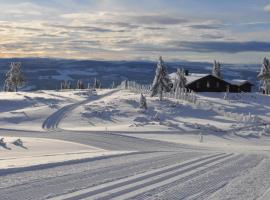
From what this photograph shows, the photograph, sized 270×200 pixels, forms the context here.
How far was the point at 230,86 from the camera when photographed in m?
102

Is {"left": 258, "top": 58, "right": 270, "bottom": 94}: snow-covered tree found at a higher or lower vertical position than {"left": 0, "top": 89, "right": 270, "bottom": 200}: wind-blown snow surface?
higher

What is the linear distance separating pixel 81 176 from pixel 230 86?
90.2 metres

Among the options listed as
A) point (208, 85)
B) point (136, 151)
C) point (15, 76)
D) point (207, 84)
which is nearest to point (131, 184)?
point (136, 151)

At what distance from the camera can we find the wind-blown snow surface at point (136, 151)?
12.2 metres

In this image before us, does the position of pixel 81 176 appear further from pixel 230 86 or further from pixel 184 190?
pixel 230 86

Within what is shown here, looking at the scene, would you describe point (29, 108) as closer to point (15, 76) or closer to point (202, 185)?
point (15, 76)

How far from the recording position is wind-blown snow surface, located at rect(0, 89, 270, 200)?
12.2 m

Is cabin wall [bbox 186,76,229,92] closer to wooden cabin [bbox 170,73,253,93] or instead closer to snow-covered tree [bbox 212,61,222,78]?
wooden cabin [bbox 170,73,253,93]

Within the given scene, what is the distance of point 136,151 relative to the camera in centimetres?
2381

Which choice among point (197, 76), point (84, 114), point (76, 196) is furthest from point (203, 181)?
point (197, 76)

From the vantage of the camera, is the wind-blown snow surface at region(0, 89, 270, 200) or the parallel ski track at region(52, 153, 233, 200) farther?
the wind-blown snow surface at region(0, 89, 270, 200)

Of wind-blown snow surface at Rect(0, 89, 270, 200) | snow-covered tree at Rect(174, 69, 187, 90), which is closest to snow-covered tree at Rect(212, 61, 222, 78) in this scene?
snow-covered tree at Rect(174, 69, 187, 90)

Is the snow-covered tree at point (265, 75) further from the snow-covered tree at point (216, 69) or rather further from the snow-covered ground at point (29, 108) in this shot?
the snow-covered ground at point (29, 108)

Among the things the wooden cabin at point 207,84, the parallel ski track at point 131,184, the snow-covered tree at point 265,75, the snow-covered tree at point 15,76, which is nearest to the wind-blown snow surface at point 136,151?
the parallel ski track at point 131,184
